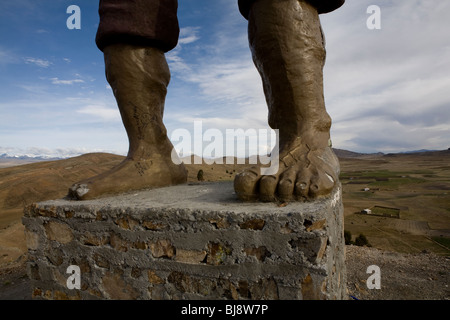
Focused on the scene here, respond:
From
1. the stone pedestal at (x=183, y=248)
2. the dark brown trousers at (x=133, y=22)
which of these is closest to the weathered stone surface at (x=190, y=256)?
the stone pedestal at (x=183, y=248)

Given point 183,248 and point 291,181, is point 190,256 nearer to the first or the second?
point 183,248

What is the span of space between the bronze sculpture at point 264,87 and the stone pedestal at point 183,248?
0.47 feet

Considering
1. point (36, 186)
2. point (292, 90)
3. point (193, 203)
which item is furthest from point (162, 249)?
point (36, 186)

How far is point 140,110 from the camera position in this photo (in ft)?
7.31

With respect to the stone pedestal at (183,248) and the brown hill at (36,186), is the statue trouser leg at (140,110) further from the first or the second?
the brown hill at (36,186)

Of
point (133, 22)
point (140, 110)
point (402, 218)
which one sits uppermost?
point (133, 22)

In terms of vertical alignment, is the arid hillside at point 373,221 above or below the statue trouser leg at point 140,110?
→ below

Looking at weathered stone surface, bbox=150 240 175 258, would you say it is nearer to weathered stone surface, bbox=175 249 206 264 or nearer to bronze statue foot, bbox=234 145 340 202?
weathered stone surface, bbox=175 249 206 264

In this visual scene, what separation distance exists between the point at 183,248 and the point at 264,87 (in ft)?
3.92

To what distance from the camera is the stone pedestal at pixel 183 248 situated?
114cm

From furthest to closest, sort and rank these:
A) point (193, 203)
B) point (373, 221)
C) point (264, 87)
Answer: point (373, 221) → point (264, 87) → point (193, 203)

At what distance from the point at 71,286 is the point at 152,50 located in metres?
1.82

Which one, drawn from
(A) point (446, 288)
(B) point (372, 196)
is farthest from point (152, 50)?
(B) point (372, 196)

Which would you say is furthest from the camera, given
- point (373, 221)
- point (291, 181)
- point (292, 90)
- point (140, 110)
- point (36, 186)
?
point (373, 221)
